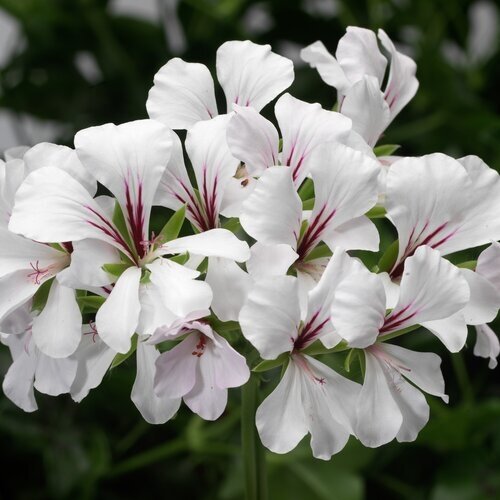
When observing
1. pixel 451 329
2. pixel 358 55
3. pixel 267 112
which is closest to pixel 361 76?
pixel 358 55

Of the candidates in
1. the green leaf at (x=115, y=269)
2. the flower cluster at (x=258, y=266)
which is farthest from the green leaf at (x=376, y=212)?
the green leaf at (x=115, y=269)

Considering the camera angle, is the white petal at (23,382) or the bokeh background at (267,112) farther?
the bokeh background at (267,112)

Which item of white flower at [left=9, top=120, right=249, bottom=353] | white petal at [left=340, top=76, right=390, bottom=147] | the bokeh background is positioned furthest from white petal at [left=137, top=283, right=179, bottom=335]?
the bokeh background

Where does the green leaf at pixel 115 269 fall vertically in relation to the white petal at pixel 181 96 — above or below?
below

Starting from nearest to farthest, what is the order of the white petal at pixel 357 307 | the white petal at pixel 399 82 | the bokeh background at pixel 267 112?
the white petal at pixel 357 307 < the white petal at pixel 399 82 < the bokeh background at pixel 267 112

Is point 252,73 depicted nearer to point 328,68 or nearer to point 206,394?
point 328,68

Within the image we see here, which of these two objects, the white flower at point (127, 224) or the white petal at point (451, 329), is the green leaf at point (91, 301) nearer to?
the white flower at point (127, 224)
